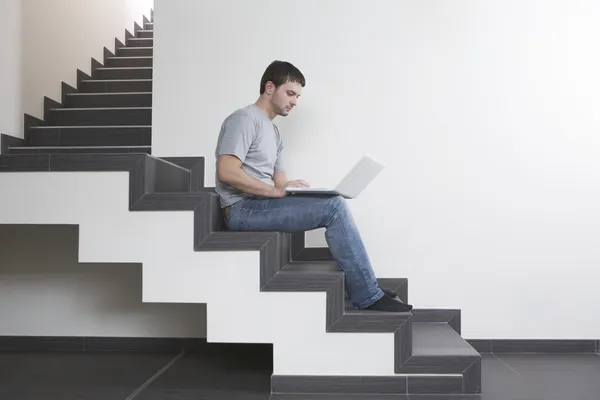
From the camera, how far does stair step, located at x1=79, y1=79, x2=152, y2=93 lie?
4.71 meters

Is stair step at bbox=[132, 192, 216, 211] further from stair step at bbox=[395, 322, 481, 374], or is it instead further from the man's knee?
stair step at bbox=[395, 322, 481, 374]

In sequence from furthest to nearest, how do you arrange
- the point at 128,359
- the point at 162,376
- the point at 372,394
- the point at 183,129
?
the point at 183,129 < the point at 128,359 < the point at 162,376 < the point at 372,394

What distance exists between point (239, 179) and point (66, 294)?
141cm

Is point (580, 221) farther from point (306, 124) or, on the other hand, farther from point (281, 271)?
point (281, 271)

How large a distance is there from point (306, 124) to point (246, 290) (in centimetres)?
114

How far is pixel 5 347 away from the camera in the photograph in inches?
139

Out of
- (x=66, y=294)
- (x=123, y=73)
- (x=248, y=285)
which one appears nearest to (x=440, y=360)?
(x=248, y=285)

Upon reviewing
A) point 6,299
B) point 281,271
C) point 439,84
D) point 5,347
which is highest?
point 439,84

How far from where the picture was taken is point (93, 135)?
3947mm

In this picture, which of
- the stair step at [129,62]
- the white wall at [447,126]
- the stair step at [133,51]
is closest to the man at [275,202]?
the white wall at [447,126]

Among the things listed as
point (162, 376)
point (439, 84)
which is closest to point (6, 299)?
point (162, 376)

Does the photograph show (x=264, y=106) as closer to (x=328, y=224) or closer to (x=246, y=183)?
(x=246, y=183)

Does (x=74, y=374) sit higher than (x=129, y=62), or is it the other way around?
(x=129, y=62)

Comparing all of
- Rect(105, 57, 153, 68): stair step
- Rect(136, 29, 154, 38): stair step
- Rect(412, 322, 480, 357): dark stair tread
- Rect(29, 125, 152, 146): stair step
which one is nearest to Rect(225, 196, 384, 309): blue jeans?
Rect(412, 322, 480, 357): dark stair tread
